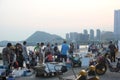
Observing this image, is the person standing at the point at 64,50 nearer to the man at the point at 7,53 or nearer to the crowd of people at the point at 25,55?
the crowd of people at the point at 25,55

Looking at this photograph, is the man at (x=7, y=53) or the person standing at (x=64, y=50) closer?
the man at (x=7, y=53)

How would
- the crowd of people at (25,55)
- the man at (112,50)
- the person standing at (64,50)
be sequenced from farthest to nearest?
the man at (112,50)
the person standing at (64,50)
the crowd of people at (25,55)

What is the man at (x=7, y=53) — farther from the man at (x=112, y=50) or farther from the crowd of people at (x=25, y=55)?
the man at (x=112, y=50)

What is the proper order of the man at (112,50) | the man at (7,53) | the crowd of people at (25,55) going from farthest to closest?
1. the man at (112,50)
2. the crowd of people at (25,55)
3. the man at (7,53)

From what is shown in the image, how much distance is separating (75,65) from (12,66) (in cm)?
552

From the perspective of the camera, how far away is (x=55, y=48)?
89.0ft

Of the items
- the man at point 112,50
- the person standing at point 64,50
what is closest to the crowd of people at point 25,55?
the person standing at point 64,50

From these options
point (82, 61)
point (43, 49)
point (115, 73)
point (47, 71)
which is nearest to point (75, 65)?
point (82, 61)

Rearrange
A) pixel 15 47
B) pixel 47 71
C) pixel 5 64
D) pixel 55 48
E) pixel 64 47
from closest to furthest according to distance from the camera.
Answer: pixel 47 71, pixel 5 64, pixel 15 47, pixel 64 47, pixel 55 48

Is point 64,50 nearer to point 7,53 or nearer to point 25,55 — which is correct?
point 25,55

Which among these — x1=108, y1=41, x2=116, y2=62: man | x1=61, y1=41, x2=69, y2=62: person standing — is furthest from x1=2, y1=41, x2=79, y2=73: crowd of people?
x1=108, y1=41, x2=116, y2=62: man

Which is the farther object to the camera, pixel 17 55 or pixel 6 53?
pixel 17 55

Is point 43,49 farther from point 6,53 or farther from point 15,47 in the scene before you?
point 6,53

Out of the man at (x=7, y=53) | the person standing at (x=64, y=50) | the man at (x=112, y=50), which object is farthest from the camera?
the man at (x=112, y=50)
